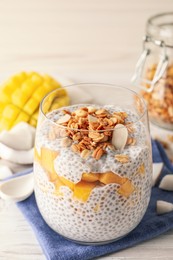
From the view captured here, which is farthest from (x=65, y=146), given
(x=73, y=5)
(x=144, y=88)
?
(x=73, y=5)

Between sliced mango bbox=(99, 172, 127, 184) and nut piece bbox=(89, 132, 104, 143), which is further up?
nut piece bbox=(89, 132, 104, 143)

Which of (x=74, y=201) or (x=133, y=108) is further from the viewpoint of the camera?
(x=133, y=108)

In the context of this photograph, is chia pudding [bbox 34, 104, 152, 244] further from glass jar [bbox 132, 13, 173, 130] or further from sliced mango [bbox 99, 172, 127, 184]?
glass jar [bbox 132, 13, 173, 130]

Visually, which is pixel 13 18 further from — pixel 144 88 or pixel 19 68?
pixel 144 88

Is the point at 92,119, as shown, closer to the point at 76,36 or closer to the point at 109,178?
the point at 109,178

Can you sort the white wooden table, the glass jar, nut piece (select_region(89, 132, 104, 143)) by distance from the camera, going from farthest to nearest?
the white wooden table, the glass jar, nut piece (select_region(89, 132, 104, 143))

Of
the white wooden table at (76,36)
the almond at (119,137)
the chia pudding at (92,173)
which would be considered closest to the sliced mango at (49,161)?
the chia pudding at (92,173)

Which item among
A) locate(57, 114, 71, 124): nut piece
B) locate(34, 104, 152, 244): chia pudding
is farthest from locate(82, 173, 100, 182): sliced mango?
locate(57, 114, 71, 124): nut piece

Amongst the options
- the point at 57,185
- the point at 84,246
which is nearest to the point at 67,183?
the point at 57,185
